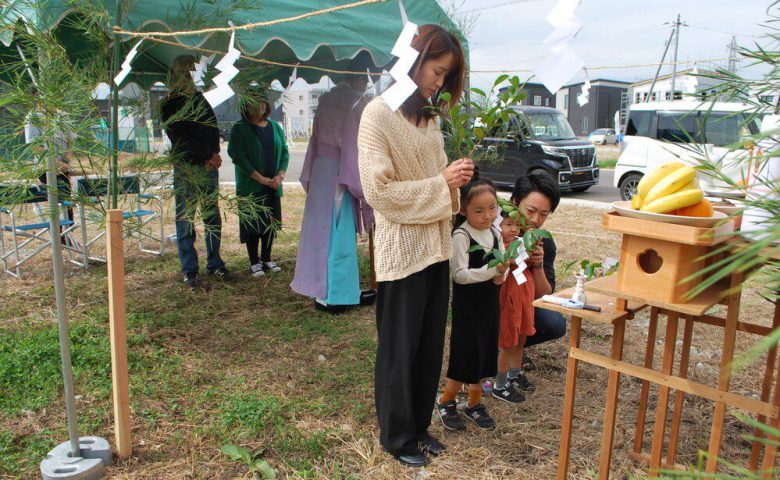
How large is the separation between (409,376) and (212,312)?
2.26 metres

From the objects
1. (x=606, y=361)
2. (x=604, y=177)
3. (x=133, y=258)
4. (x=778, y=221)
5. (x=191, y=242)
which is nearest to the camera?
(x=778, y=221)

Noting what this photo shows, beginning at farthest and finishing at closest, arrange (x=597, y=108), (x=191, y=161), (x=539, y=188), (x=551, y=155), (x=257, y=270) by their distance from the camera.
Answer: (x=597, y=108) < (x=551, y=155) < (x=257, y=270) < (x=191, y=161) < (x=539, y=188)

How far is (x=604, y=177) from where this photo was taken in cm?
1445

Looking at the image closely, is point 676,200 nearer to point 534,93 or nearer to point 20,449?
point 20,449

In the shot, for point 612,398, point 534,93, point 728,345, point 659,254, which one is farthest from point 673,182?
point 534,93

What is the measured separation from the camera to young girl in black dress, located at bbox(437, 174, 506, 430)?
2.31m

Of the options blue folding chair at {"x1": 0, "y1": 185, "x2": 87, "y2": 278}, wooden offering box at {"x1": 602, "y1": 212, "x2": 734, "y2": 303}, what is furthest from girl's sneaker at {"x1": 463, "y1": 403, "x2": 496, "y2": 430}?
blue folding chair at {"x1": 0, "y1": 185, "x2": 87, "y2": 278}

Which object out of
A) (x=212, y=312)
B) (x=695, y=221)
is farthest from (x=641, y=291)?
(x=212, y=312)

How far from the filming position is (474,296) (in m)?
2.31

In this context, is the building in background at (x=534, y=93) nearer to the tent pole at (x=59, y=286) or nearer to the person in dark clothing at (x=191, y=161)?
the person in dark clothing at (x=191, y=161)

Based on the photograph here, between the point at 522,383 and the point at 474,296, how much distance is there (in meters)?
0.86

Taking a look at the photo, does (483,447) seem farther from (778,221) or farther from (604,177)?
(604,177)

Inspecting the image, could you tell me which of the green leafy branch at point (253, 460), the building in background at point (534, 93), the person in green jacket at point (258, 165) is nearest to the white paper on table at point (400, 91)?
the building in background at point (534, 93)

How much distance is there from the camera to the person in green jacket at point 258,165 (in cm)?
439
